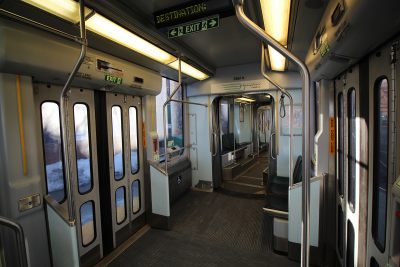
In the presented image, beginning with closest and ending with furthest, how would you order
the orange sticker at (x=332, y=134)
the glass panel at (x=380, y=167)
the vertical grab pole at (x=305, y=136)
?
the vertical grab pole at (x=305, y=136) < the glass panel at (x=380, y=167) < the orange sticker at (x=332, y=134)

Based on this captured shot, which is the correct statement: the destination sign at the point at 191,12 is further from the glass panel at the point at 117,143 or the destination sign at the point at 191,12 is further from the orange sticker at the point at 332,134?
the orange sticker at the point at 332,134

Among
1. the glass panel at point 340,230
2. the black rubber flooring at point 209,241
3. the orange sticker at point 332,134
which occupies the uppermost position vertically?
the orange sticker at point 332,134

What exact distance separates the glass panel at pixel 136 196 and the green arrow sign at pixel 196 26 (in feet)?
8.86

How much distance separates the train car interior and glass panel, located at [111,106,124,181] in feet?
0.08

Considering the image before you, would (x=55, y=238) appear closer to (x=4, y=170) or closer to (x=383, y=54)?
(x=4, y=170)

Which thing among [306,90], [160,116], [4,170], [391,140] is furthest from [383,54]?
[160,116]

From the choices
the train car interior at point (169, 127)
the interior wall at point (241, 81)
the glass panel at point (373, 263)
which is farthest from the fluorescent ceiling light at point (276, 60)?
the glass panel at point (373, 263)

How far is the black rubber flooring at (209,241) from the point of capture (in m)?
2.97

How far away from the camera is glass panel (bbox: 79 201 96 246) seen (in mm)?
2960

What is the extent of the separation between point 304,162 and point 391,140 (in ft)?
3.17

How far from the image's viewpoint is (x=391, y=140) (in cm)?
141

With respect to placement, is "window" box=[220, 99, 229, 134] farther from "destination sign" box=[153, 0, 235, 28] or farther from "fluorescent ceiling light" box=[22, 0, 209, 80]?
"destination sign" box=[153, 0, 235, 28]

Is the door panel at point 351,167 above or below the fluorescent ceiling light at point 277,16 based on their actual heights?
below

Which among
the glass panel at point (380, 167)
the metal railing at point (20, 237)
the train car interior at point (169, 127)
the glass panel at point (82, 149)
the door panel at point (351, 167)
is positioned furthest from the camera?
the glass panel at point (82, 149)
